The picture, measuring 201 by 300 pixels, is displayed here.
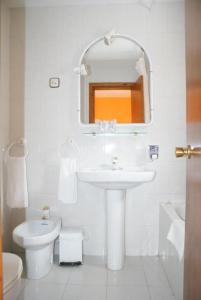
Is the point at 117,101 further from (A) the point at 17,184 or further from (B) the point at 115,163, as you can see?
(A) the point at 17,184

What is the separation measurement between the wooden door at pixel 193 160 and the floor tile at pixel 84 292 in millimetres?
868

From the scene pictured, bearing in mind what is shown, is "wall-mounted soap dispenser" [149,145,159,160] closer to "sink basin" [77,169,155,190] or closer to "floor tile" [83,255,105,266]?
"sink basin" [77,169,155,190]

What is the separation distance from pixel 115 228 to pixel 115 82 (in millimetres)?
1342

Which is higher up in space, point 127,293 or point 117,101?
point 117,101

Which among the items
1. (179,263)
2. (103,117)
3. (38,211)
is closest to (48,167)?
(38,211)

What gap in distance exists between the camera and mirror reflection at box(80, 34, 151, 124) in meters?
2.18

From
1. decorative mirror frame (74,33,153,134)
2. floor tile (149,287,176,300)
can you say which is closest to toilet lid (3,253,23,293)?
floor tile (149,287,176,300)

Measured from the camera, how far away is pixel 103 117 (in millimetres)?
2197

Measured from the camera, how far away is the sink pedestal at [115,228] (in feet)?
6.40

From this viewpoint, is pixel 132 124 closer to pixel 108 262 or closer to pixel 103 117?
pixel 103 117

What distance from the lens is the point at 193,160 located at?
0.89 m

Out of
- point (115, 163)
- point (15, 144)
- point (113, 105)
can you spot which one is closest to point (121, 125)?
point (113, 105)

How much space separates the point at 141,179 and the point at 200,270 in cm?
104

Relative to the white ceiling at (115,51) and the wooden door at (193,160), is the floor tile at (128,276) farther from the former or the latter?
the white ceiling at (115,51)
